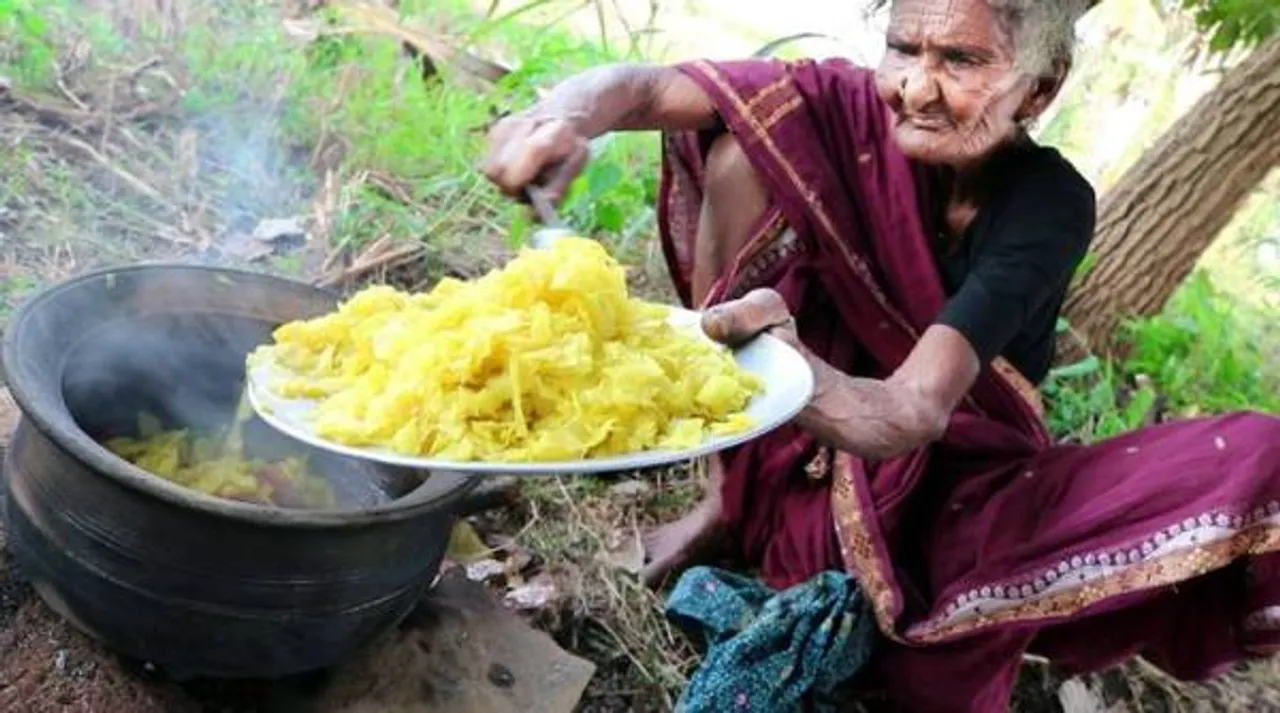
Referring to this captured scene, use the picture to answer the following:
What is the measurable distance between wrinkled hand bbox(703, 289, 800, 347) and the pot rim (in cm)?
41

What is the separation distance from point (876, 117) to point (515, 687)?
1.31 meters

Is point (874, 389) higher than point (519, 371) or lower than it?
lower

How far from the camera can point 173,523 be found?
64.5 inches

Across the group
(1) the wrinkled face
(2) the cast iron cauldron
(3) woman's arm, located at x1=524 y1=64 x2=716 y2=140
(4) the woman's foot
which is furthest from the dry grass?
(1) the wrinkled face

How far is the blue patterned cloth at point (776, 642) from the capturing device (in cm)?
237

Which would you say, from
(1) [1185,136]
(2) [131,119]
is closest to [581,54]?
(2) [131,119]

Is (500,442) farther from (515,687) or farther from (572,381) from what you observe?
(515,687)

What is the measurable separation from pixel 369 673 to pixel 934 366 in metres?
1.09

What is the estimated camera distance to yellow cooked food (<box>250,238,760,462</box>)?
1572 millimetres

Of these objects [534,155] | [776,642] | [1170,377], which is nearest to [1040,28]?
[534,155]

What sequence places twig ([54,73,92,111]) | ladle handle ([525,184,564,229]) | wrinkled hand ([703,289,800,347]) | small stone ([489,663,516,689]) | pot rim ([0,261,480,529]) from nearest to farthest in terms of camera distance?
pot rim ([0,261,480,529]), wrinkled hand ([703,289,800,347]), ladle handle ([525,184,564,229]), small stone ([489,663,516,689]), twig ([54,73,92,111])

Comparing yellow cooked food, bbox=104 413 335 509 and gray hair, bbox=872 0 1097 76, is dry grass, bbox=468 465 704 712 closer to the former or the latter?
yellow cooked food, bbox=104 413 335 509

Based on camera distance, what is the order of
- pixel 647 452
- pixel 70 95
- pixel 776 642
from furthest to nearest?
pixel 70 95 → pixel 776 642 → pixel 647 452

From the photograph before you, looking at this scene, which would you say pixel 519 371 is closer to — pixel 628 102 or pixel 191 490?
pixel 191 490
